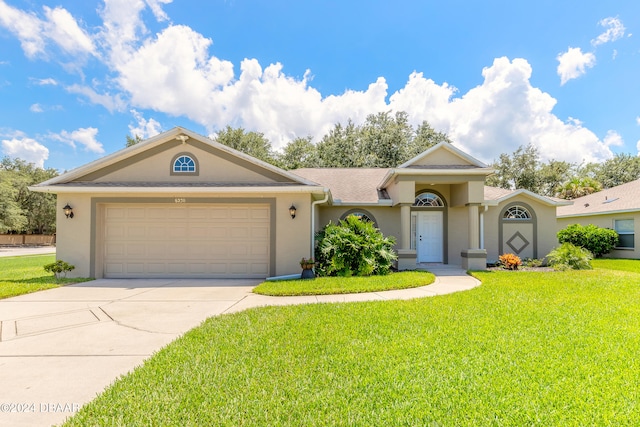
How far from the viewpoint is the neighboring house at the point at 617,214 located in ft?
48.1

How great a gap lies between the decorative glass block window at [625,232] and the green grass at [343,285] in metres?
13.3

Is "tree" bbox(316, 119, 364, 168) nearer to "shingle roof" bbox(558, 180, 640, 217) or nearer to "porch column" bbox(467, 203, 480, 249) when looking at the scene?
"shingle roof" bbox(558, 180, 640, 217)

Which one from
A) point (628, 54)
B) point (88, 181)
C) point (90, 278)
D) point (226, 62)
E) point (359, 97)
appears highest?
point (359, 97)

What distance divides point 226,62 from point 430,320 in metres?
15.0

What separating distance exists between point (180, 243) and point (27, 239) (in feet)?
135

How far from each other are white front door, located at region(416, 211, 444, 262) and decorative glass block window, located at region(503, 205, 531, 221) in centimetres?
320

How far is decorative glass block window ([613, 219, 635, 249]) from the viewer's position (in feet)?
48.5

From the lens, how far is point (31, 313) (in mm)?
5594

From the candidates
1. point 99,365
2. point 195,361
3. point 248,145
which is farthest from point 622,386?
point 248,145

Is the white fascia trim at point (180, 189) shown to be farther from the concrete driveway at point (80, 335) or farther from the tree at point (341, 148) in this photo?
the tree at point (341, 148)

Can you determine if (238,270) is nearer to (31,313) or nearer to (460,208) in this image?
(31,313)

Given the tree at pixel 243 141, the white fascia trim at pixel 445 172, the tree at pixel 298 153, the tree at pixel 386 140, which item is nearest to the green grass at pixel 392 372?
the white fascia trim at pixel 445 172

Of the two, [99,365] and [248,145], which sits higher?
[248,145]

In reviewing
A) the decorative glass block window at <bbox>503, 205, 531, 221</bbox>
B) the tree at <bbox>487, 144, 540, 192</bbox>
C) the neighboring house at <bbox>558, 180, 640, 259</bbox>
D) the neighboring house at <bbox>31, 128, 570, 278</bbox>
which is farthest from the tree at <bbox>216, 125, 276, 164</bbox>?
the neighboring house at <bbox>558, 180, 640, 259</bbox>
